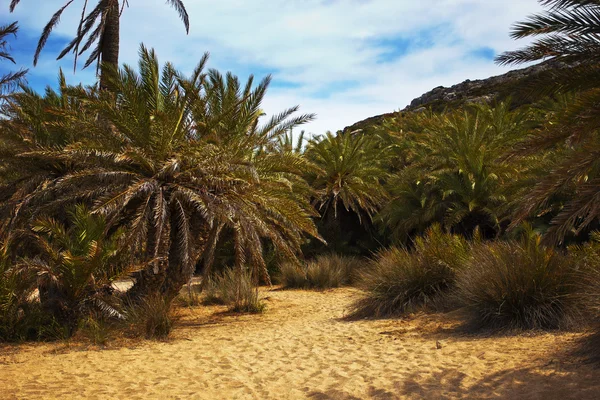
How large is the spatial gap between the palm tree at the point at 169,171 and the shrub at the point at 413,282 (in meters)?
1.77

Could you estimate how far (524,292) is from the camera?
7.93m

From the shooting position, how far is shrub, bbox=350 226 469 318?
10.2 m

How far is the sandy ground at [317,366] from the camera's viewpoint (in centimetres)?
588

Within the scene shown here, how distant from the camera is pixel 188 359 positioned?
7.74m

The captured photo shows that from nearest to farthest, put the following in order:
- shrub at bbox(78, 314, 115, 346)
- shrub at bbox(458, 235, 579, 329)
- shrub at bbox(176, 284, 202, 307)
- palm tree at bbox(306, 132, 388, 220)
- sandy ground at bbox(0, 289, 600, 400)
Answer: sandy ground at bbox(0, 289, 600, 400) < shrub at bbox(458, 235, 579, 329) < shrub at bbox(78, 314, 115, 346) < shrub at bbox(176, 284, 202, 307) < palm tree at bbox(306, 132, 388, 220)

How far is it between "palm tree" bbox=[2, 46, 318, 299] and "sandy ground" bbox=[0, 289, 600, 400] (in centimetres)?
186

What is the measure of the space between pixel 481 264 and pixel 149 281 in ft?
20.1

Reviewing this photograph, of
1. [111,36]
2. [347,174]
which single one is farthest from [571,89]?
[347,174]

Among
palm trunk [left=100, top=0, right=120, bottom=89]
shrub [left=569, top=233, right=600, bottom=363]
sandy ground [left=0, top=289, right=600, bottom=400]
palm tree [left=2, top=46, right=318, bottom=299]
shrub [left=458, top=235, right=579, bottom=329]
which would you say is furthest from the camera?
palm trunk [left=100, top=0, right=120, bottom=89]

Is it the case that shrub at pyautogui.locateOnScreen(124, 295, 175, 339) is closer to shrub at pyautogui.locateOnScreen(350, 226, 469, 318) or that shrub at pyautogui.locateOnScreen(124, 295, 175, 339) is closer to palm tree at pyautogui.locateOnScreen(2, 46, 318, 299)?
palm tree at pyautogui.locateOnScreen(2, 46, 318, 299)

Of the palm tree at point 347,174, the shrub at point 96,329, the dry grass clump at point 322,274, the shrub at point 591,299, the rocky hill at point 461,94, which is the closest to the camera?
the shrub at point 591,299

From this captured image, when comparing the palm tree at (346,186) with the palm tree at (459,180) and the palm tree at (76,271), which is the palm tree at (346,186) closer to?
the palm tree at (459,180)

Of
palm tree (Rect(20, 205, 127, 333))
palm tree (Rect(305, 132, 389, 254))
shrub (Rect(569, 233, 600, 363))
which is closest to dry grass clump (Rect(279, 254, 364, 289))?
palm tree (Rect(305, 132, 389, 254))

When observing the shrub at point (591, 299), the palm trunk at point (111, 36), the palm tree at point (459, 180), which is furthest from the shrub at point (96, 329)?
the palm tree at point (459, 180)
